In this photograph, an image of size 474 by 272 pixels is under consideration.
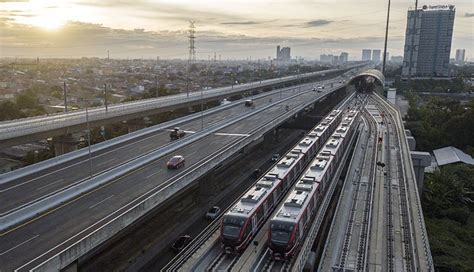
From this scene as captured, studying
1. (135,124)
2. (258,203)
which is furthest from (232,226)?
(135,124)

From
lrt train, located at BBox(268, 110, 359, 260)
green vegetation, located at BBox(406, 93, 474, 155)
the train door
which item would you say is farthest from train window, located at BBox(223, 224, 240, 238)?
green vegetation, located at BBox(406, 93, 474, 155)

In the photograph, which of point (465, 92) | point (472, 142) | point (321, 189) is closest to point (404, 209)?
point (321, 189)

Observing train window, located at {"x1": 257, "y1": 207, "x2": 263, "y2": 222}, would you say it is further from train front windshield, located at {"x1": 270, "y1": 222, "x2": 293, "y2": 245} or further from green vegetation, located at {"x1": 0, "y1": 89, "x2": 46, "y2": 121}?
green vegetation, located at {"x1": 0, "y1": 89, "x2": 46, "y2": 121}

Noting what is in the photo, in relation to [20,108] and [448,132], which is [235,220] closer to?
[448,132]

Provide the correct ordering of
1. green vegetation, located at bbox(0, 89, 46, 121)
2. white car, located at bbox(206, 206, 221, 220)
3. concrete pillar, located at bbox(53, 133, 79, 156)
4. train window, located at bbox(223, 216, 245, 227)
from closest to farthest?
train window, located at bbox(223, 216, 245, 227)
white car, located at bbox(206, 206, 221, 220)
concrete pillar, located at bbox(53, 133, 79, 156)
green vegetation, located at bbox(0, 89, 46, 121)

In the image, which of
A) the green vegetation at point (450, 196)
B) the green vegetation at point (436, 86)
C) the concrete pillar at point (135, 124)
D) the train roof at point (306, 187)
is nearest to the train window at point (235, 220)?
the train roof at point (306, 187)

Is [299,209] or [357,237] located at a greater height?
[299,209]

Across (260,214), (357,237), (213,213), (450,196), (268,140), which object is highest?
(260,214)
